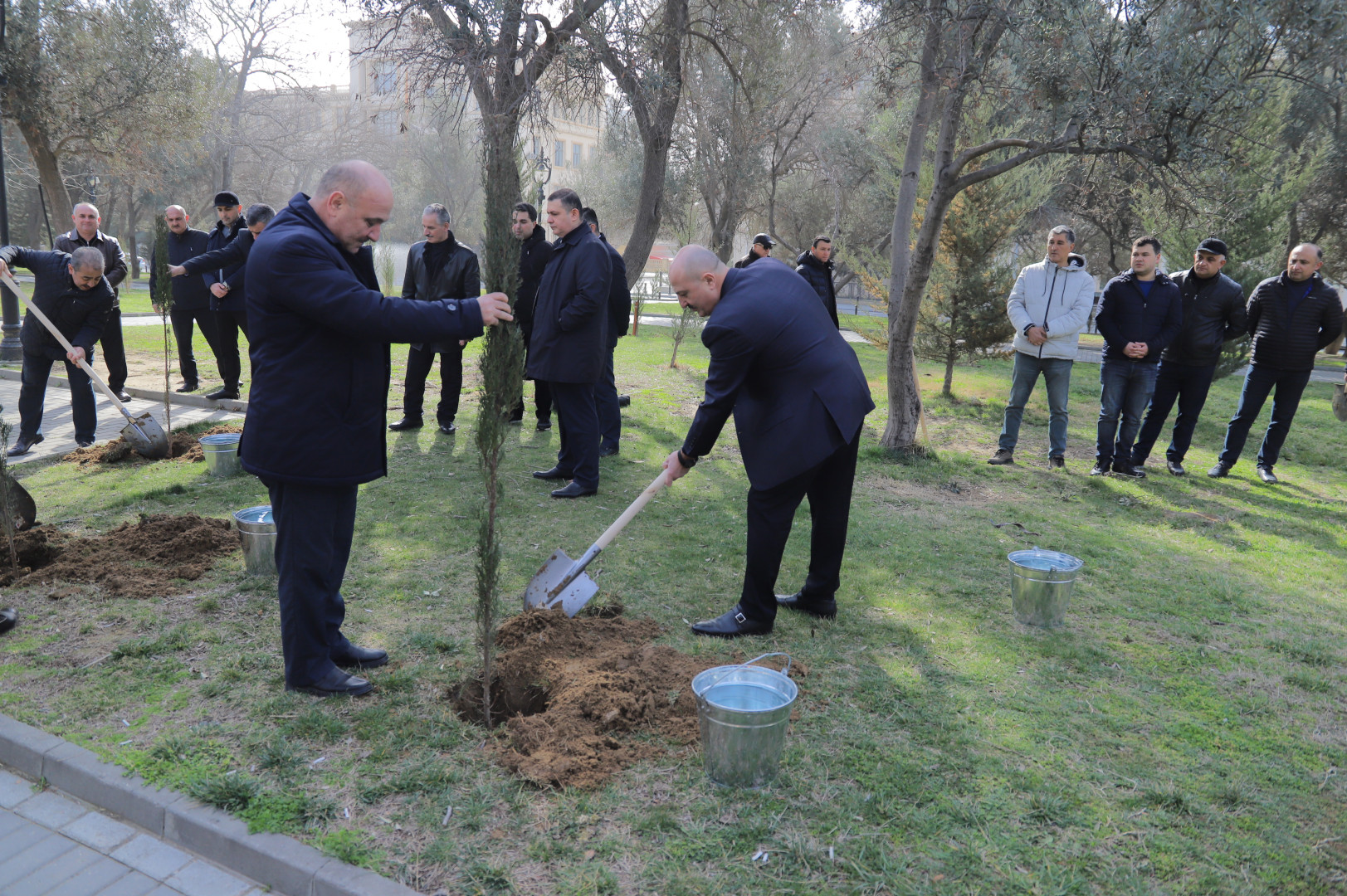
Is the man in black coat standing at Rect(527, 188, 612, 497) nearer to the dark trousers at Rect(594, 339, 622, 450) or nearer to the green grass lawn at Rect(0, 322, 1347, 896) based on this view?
the green grass lawn at Rect(0, 322, 1347, 896)

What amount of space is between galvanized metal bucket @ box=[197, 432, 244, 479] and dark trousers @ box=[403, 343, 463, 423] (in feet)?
6.37

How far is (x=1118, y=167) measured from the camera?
23.1 feet

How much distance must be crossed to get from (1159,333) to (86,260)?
9.56 metres

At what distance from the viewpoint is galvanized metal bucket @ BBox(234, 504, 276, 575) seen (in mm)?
4625

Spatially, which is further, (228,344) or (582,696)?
(228,344)

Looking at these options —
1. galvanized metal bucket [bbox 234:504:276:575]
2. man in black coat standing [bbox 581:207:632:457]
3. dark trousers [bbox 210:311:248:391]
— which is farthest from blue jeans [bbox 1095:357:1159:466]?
dark trousers [bbox 210:311:248:391]

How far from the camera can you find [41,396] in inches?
293

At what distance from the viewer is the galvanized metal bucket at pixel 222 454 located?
21.7 feet

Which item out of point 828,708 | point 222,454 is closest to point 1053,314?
point 828,708

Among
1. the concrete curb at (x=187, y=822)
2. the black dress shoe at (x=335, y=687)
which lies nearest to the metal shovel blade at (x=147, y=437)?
the concrete curb at (x=187, y=822)

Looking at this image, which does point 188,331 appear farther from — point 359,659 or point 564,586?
point 564,586

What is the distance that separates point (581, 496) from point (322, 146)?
4130 centimetres

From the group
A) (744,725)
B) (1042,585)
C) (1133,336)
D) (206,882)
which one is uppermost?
(1133,336)

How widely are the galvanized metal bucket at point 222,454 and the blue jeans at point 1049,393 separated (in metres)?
6.91
